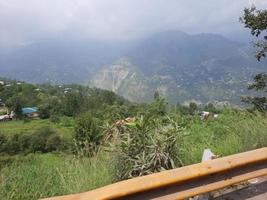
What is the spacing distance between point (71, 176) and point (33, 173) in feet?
1.63

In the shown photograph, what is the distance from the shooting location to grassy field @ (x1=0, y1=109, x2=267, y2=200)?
4.23 meters

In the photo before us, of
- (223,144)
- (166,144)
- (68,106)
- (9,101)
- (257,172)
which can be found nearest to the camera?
(257,172)

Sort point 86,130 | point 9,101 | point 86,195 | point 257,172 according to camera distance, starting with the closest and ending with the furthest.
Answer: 1. point 86,195
2. point 257,172
3. point 86,130
4. point 9,101

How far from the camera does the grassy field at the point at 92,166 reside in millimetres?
4234

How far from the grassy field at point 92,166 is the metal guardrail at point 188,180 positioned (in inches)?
63.2

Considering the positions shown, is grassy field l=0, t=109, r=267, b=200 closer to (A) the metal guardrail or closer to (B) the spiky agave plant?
(B) the spiky agave plant

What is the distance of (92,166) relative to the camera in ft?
15.0

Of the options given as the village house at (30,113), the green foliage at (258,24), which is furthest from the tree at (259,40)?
the village house at (30,113)

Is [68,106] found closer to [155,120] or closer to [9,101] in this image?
[9,101]

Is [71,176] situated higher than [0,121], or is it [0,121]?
[71,176]

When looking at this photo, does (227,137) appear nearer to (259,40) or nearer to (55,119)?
(259,40)

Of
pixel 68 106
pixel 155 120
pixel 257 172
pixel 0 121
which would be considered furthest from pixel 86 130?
pixel 0 121

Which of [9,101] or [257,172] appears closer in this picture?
[257,172]

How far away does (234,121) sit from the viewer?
662 centimetres
